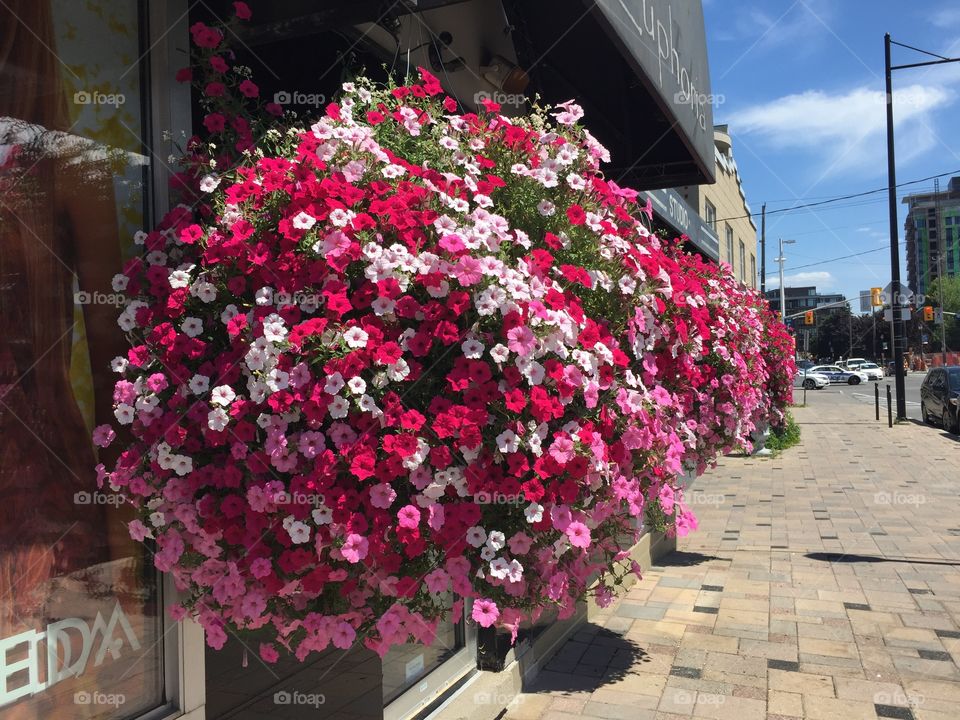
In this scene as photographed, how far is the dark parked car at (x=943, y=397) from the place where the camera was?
1883cm

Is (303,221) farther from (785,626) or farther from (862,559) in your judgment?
(862,559)

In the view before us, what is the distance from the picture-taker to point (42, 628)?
230cm

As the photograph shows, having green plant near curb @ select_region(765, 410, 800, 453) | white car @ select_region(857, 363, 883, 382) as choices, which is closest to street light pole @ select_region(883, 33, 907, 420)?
green plant near curb @ select_region(765, 410, 800, 453)

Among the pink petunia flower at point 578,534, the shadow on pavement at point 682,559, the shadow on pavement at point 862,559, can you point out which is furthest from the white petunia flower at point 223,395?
the shadow on pavement at point 862,559

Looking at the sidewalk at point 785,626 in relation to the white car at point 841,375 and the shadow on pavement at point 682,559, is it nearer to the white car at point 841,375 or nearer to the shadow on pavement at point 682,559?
the shadow on pavement at point 682,559

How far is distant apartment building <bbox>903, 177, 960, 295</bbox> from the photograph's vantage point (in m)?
136

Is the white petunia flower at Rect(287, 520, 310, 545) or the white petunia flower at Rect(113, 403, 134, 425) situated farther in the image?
the white petunia flower at Rect(113, 403, 134, 425)

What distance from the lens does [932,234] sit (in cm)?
14238

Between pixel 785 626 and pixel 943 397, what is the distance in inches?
693

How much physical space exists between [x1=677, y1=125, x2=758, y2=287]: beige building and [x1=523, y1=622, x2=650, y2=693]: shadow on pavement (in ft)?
48.0

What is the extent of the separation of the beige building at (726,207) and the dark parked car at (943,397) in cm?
566

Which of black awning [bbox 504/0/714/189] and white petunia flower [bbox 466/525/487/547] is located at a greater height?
black awning [bbox 504/0/714/189]

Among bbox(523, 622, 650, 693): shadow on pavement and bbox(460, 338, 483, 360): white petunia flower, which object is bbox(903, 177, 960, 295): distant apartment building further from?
bbox(460, 338, 483, 360): white petunia flower

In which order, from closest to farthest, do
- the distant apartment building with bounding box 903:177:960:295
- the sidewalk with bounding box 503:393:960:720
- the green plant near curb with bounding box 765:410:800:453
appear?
the sidewalk with bounding box 503:393:960:720 → the green plant near curb with bounding box 765:410:800:453 → the distant apartment building with bounding box 903:177:960:295
